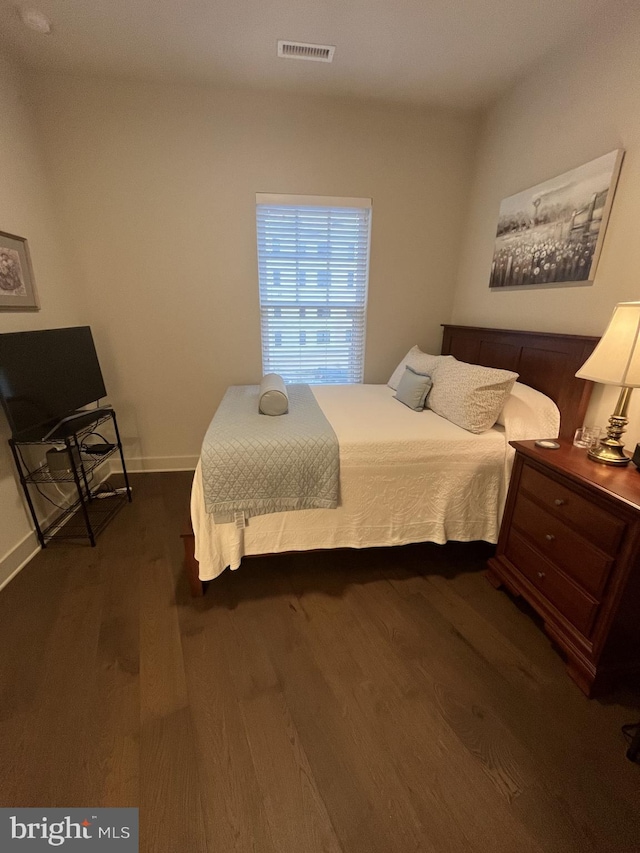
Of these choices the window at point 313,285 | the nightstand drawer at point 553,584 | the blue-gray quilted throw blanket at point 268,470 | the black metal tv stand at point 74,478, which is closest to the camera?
the nightstand drawer at point 553,584

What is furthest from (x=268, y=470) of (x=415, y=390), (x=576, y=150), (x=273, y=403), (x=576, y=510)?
(x=576, y=150)

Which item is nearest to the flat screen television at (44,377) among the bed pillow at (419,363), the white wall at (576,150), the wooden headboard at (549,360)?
the bed pillow at (419,363)

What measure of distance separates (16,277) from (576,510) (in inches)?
123

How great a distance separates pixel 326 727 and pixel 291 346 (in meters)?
2.61

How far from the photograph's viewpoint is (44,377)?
2.06m

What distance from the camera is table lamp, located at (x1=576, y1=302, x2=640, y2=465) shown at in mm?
1359

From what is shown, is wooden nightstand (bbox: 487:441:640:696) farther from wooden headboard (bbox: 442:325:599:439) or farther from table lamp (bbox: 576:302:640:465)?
wooden headboard (bbox: 442:325:599:439)

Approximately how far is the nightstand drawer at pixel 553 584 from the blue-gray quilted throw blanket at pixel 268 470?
0.93m

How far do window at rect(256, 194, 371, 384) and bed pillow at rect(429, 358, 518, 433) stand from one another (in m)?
1.30

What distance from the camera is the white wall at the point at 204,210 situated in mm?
2475

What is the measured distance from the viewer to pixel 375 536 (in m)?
1.91

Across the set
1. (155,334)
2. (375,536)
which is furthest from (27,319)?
(375,536)

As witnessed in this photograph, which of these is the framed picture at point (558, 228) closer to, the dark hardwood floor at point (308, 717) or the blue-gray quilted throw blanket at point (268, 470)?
the blue-gray quilted throw blanket at point (268, 470)

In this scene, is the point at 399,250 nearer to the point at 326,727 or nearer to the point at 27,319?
the point at 27,319
